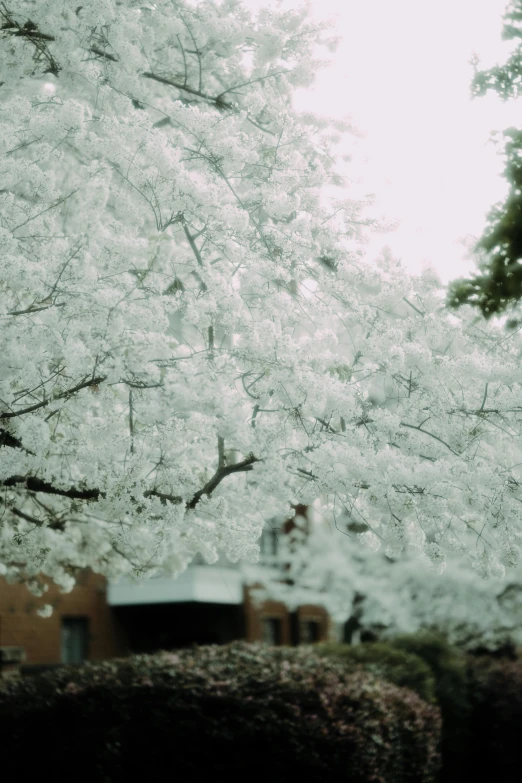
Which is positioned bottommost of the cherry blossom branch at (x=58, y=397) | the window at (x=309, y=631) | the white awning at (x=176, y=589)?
the window at (x=309, y=631)

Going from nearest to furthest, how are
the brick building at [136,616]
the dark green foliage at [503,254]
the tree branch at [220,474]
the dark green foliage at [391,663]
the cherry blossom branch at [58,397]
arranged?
1. the dark green foliage at [503,254]
2. the cherry blossom branch at [58,397]
3. the tree branch at [220,474]
4. the dark green foliage at [391,663]
5. the brick building at [136,616]

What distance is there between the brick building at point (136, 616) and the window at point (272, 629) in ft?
0.09

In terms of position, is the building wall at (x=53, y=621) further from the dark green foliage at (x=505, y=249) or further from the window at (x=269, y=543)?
the dark green foliage at (x=505, y=249)

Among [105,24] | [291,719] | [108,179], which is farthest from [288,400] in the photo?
[291,719]

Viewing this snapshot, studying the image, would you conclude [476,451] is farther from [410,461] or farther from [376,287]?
[376,287]

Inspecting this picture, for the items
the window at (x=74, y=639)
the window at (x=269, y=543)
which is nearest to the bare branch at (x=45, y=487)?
the window at (x=74, y=639)

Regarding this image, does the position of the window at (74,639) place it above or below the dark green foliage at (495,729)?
above

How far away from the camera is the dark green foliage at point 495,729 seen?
1283 centimetres

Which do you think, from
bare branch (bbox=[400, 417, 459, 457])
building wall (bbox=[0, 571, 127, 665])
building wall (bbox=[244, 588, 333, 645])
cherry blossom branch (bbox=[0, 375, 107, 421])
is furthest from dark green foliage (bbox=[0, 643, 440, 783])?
building wall (bbox=[244, 588, 333, 645])

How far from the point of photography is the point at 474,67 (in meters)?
5.23

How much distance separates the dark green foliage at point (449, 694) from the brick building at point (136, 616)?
16.6ft

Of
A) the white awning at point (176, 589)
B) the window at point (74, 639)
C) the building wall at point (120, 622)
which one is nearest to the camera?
the building wall at point (120, 622)

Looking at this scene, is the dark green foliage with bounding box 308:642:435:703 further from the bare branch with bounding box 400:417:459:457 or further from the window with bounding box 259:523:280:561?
the window with bounding box 259:523:280:561

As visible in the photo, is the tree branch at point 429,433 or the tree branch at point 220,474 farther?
the tree branch at point 429,433
